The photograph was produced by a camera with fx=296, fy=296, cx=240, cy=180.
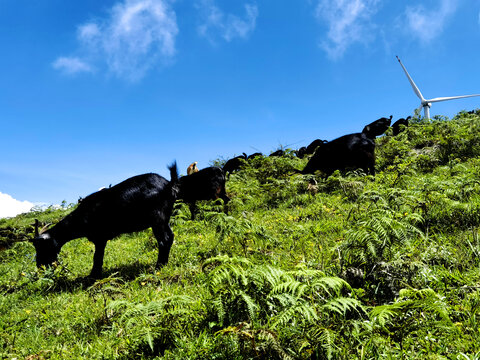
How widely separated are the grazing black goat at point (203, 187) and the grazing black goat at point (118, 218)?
4.32 metres

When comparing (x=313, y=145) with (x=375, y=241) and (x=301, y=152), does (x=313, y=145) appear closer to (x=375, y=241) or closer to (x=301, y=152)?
(x=301, y=152)

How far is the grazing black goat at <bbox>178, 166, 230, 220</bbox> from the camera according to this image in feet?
35.3

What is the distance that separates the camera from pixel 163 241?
5934mm

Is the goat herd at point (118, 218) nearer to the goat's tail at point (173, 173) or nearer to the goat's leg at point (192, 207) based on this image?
the goat's tail at point (173, 173)

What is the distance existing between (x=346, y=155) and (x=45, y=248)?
1029cm

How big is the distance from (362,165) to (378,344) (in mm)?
9942

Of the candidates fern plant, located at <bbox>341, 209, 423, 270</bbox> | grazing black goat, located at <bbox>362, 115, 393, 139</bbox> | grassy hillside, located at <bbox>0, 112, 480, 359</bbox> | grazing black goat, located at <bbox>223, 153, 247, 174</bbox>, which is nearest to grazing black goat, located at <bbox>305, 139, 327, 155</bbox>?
grazing black goat, located at <bbox>362, 115, 393, 139</bbox>

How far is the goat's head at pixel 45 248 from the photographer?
620 centimetres

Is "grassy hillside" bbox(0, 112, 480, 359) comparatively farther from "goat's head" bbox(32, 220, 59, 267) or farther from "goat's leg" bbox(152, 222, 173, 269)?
"goat's head" bbox(32, 220, 59, 267)

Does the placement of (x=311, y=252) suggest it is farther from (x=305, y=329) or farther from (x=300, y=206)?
(x=300, y=206)

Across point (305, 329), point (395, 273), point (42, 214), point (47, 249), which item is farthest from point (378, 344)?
point (42, 214)

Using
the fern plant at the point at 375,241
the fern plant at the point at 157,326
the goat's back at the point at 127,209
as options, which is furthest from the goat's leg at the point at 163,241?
the fern plant at the point at 375,241

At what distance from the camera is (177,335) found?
3.00 meters

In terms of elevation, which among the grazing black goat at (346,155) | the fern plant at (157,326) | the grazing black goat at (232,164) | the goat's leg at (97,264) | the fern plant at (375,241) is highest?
the grazing black goat at (232,164)
